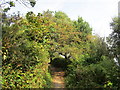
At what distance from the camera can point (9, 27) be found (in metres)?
5.39

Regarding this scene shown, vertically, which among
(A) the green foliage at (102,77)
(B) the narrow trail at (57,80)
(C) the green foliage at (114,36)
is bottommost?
(B) the narrow trail at (57,80)

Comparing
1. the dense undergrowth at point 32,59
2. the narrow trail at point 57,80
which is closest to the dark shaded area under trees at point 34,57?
the dense undergrowth at point 32,59

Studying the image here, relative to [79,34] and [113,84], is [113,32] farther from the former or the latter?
[79,34]

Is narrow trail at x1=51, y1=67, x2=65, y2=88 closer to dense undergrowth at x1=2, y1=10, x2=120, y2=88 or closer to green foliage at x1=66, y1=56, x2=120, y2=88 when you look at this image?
dense undergrowth at x1=2, y1=10, x2=120, y2=88

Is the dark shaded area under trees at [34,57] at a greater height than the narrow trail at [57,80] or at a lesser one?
greater

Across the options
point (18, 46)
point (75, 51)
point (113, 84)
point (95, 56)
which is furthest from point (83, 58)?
point (18, 46)

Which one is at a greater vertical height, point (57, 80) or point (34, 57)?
point (34, 57)

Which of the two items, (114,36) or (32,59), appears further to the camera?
(114,36)

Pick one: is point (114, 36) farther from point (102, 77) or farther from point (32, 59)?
point (32, 59)

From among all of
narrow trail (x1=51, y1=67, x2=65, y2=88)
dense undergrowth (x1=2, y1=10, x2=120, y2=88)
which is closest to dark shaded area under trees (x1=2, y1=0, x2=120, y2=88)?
dense undergrowth (x1=2, y1=10, x2=120, y2=88)

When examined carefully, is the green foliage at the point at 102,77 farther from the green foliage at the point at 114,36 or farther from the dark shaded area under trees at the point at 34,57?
the green foliage at the point at 114,36

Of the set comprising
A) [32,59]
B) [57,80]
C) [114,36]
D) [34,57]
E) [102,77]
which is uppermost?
[114,36]

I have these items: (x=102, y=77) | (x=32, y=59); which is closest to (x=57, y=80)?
(x=102, y=77)

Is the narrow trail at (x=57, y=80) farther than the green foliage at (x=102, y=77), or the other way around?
the narrow trail at (x=57, y=80)
